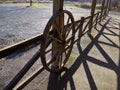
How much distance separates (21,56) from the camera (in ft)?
14.3

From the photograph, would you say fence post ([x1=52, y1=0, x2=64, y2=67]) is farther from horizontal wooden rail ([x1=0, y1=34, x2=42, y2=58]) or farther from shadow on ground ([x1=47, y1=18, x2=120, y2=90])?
horizontal wooden rail ([x1=0, y1=34, x2=42, y2=58])

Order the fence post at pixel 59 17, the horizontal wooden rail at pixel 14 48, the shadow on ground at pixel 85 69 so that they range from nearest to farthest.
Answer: the horizontal wooden rail at pixel 14 48, the fence post at pixel 59 17, the shadow on ground at pixel 85 69

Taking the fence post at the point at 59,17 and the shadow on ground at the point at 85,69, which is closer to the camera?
the fence post at the point at 59,17

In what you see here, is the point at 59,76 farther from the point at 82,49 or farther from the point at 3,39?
the point at 3,39

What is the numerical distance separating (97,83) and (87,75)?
0.33m

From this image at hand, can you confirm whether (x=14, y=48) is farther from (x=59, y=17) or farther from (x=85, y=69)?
(x=85, y=69)

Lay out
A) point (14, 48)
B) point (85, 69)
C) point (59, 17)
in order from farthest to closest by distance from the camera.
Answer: point (85, 69) → point (59, 17) → point (14, 48)

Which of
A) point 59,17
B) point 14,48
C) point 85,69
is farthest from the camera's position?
point 85,69

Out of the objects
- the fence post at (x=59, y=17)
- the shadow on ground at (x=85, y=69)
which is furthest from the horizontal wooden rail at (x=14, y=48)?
the shadow on ground at (x=85, y=69)

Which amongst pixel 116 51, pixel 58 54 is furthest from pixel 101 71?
pixel 116 51

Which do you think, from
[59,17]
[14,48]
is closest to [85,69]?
[59,17]

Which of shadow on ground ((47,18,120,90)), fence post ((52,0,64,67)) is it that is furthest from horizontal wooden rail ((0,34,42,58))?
shadow on ground ((47,18,120,90))

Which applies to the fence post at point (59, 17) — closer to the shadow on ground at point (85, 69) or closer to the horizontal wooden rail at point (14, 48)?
the shadow on ground at point (85, 69)

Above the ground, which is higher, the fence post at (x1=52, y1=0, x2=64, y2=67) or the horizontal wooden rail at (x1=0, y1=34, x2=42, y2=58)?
the fence post at (x1=52, y1=0, x2=64, y2=67)
